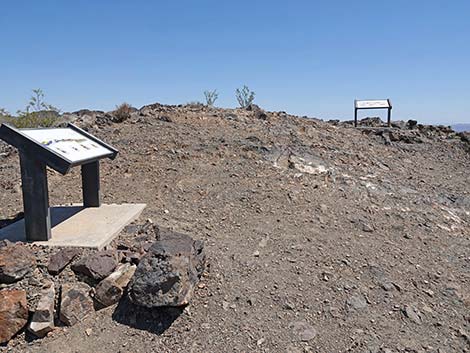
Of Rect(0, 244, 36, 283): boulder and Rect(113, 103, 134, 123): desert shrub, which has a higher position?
Rect(113, 103, 134, 123): desert shrub

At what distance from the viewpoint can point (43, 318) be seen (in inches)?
132

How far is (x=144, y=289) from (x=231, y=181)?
3.35 metres

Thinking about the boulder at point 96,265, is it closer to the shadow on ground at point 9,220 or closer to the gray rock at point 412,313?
the shadow on ground at point 9,220

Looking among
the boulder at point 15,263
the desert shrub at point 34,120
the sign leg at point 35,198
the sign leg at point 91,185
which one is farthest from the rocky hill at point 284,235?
the desert shrub at point 34,120

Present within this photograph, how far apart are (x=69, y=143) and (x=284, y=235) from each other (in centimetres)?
254

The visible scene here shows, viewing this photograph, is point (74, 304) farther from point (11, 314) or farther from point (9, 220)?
point (9, 220)

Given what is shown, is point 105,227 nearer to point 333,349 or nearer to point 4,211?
point 4,211

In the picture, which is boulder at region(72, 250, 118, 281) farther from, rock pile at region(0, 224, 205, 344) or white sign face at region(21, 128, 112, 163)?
white sign face at region(21, 128, 112, 163)

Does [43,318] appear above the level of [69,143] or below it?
below

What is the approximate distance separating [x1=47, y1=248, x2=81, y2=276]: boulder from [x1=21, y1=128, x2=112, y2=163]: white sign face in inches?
32.1

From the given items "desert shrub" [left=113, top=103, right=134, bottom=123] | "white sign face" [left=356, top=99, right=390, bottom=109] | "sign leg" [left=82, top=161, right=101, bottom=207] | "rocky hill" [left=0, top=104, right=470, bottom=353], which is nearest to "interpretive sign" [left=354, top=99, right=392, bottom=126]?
"white sign face" [left=356, top=99, right=390, bottom=109]

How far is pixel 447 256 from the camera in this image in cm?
507

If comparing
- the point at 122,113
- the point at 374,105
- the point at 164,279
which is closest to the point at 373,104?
the point at 374,105

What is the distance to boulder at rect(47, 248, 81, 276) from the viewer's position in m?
3.73
